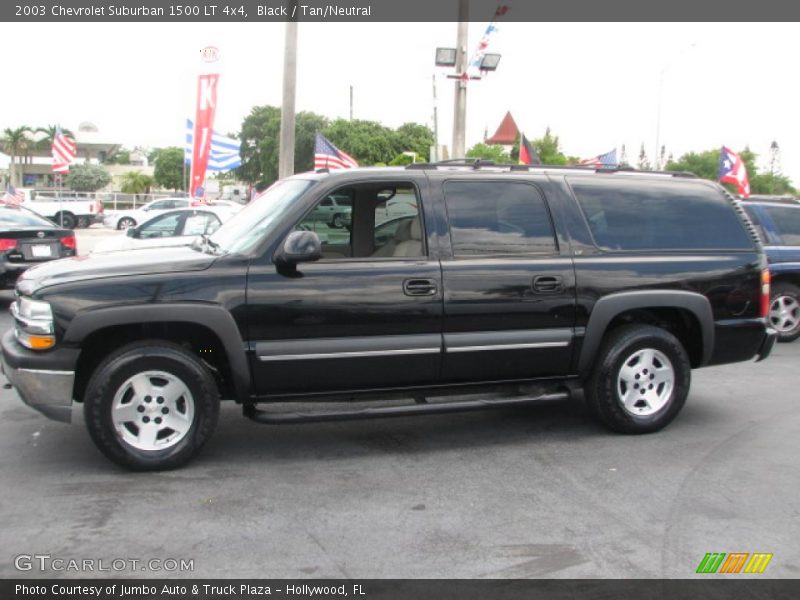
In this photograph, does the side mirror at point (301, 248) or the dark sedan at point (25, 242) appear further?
the dark sedan at point (25, 242)

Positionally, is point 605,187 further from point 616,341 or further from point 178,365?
point 178,365

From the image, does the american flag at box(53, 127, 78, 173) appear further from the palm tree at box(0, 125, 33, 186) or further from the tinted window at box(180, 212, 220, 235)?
the palm tree at box(0, 125, 33, 186)

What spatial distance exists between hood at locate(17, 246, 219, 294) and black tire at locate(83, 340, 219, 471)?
45 centimetres

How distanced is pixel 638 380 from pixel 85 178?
75.7 metres

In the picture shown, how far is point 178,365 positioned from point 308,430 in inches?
55.2

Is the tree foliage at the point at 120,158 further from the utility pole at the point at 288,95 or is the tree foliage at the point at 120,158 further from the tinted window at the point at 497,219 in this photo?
the tinted window at the point at 497,219

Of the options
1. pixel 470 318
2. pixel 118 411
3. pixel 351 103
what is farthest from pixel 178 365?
pixel 351 103

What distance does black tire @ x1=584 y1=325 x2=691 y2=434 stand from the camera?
579cm

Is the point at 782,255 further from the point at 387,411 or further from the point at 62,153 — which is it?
the point at 62,153

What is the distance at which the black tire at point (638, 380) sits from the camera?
5.79m

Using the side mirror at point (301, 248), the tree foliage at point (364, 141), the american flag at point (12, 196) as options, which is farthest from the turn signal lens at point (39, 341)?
the tree foliage at point (364, 141)

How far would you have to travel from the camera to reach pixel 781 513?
14.9 ft

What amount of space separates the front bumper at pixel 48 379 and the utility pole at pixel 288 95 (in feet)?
34.0

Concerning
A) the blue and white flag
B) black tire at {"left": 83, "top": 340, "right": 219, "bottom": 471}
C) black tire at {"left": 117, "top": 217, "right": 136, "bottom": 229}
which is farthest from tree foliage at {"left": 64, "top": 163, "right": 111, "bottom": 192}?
black tire at {"left": 83, "top": 340, "right": 219, "bottom": 471}
